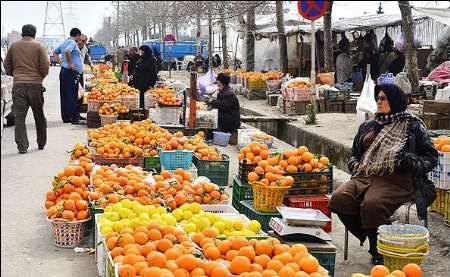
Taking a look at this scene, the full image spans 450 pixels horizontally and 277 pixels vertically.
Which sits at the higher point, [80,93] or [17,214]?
[80,93]

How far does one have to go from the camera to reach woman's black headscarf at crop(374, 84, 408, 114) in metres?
5.51

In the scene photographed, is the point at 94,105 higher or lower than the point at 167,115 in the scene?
higher

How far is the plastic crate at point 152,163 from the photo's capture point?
8.11 meters

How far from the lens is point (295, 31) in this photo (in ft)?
80.7

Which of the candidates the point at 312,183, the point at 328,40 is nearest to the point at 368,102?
the point at 312,183

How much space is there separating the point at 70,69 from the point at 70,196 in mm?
8069

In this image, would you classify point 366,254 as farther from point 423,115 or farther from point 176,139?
point 423,115

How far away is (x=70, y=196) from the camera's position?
5.98 m

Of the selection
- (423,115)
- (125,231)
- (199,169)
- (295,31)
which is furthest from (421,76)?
(125,231)

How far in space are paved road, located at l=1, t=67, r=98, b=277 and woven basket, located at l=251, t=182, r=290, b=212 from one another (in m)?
1.65

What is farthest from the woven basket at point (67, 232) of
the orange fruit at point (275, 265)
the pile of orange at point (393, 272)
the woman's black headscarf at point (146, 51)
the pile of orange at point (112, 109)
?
the woman's black headscarf at point (146, 51)

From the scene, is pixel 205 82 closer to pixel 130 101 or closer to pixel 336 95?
pixel 336 95

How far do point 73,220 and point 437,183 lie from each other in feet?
11.8

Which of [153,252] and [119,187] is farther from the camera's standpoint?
[119,187]
